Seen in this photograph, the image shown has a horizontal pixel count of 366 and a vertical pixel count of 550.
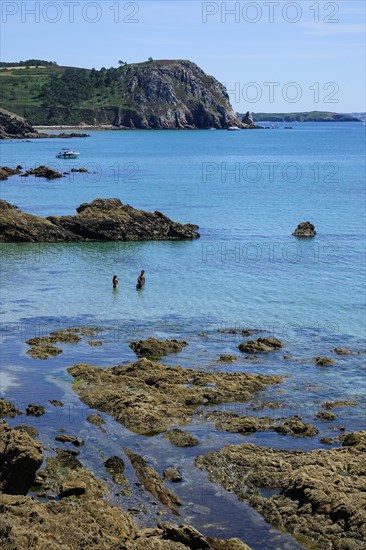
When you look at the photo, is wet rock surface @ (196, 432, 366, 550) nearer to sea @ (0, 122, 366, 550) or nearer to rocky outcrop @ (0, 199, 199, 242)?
sea @ (0, 122, 366, 550)

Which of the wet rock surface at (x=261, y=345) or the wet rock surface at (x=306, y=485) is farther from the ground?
the wet rock surface at (x=261, y=345)

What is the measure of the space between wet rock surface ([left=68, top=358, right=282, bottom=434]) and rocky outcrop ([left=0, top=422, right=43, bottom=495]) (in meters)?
6.64

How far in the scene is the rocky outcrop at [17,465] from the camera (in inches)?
907

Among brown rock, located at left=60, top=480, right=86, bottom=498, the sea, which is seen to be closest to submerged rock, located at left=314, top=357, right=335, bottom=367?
the sea

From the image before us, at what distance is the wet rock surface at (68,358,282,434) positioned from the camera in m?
30.5

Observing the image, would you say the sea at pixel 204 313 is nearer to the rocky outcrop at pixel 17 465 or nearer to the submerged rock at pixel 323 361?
the submerged rock at pixel 323 361

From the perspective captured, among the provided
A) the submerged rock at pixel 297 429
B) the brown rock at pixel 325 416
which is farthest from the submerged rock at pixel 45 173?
the submerged rock at pixel 297 429

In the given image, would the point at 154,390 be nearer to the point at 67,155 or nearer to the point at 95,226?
the point at 95,226

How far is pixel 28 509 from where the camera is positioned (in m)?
19.7

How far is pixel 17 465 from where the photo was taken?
23.1m

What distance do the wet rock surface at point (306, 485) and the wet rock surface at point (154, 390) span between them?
12.8ft

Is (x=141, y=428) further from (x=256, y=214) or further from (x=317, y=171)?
(x=317, y=171)

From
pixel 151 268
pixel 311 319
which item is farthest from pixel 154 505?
pixel 151 268

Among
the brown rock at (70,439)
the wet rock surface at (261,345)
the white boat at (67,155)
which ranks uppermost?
the white boat at (67,155)
